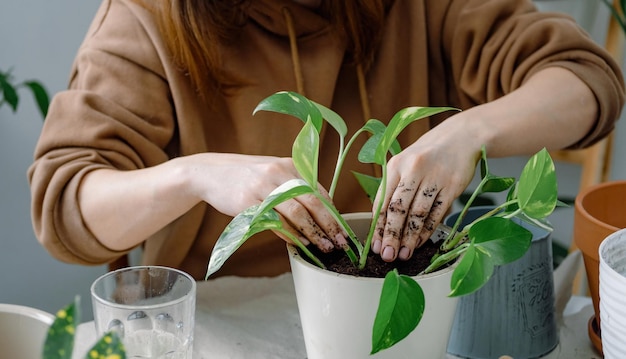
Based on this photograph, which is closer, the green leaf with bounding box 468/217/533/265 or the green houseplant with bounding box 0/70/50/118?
the green leaf with bounding box 468/217/533/265

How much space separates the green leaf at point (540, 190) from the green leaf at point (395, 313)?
11 centimetres

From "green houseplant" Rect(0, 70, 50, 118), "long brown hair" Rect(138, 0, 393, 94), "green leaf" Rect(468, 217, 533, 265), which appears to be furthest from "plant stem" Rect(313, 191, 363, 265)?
"green houseplant" Rect(0, 70, 50, 118)

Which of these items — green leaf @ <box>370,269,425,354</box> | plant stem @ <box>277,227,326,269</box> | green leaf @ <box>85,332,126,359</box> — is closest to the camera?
green leaf @ <box>85,332,126,359</box>

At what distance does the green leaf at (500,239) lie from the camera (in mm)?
438

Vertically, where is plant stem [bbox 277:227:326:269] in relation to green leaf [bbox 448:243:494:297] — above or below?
below

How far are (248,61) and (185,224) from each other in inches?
8.7

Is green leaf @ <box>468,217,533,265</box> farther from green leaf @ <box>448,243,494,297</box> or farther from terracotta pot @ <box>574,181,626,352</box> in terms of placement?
terracotta pot @ <box>574,181,626,352</box>

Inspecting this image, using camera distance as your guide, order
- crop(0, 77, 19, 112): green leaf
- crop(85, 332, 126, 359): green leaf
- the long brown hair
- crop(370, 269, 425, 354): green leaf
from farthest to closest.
Result: crop(0, 77, 19, 112): green leaf
the long brown hair
crop(370, 269, 425, 354): green leaf
crop(85, 332, 126, 359): green leaf

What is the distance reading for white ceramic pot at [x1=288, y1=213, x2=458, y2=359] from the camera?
48cm

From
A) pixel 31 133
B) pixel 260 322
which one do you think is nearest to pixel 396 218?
pixel 260 322

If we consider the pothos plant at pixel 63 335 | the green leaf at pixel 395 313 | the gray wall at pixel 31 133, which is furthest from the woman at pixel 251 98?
the gray wall at pixel 31 133

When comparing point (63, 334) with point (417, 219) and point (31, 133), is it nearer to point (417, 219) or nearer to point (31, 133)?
point (417, 219)

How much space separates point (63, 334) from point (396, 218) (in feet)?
1.00

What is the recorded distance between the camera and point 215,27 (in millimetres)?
848
